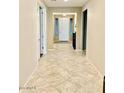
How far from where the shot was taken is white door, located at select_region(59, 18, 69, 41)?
19.1 m

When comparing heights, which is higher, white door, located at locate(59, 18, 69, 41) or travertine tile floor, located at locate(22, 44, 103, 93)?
white door, located at locate(59, 18, 69, 41)

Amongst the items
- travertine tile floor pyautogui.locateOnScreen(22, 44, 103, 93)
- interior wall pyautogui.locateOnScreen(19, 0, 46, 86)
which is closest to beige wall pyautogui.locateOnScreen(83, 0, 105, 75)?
travertine tile floor pyautogui.locateOnScreen(22, 44, 103, 93)

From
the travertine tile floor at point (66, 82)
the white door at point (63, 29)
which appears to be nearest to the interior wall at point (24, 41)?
the travertine tile floor at point (66, 82)

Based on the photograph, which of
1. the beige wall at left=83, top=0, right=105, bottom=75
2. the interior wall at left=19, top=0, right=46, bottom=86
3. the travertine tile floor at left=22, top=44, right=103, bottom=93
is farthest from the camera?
the beige wall at left=83, top=0, right=105, bottom=75

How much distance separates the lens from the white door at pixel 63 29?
62.6 ft

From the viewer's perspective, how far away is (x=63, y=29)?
19203 millimetres

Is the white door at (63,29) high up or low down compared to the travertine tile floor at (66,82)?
up

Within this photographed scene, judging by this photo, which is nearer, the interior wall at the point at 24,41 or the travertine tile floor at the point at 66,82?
the interior wall at the point at 24,41

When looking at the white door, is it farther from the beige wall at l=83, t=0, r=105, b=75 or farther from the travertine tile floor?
the travertine tile floor

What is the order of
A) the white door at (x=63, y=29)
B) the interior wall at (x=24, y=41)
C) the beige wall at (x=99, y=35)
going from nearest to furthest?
the interior wall at (x=24, y=41) → the beige wall at (x=99, y=35) → the white door at (x=63, y=29)

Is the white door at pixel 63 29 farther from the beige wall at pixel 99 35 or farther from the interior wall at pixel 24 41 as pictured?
the interior wall at pixel 24 41
